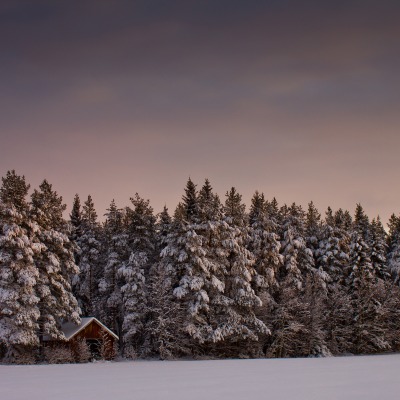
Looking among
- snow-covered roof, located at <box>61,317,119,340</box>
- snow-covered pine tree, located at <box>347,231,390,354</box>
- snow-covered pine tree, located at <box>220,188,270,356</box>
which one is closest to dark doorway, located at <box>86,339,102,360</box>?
snow-covered roof, located at <box>61,317,119,340</box>

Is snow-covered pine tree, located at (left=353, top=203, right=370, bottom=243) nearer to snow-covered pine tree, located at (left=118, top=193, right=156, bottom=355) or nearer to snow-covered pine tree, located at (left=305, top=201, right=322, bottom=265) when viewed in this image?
snow-covered pine tree, located at (left=305, top=201, right=322, bottom=265)

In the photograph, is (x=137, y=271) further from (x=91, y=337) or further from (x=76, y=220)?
(x=76, y=220)

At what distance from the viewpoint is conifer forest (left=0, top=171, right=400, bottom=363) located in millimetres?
43906

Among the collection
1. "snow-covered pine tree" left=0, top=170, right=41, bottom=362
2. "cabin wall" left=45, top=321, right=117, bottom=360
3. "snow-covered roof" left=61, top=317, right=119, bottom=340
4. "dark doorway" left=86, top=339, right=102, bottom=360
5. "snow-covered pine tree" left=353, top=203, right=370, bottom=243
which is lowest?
"dark doorway" left=86, top=339, right=102, bottom=360

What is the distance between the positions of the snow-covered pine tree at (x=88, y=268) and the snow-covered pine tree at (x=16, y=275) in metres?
13.1

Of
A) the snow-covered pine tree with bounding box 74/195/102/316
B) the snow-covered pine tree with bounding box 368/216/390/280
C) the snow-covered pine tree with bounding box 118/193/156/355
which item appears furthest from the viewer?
the snow-covered pine tree with bounding box 368/216/390/280

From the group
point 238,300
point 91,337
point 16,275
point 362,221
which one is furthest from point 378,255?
point 16,275

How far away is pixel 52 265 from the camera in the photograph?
45469 mm

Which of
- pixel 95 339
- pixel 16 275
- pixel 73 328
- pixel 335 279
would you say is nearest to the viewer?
pixel 16 275

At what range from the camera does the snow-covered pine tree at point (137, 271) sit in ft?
166

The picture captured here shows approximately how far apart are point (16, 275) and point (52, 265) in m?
3.76

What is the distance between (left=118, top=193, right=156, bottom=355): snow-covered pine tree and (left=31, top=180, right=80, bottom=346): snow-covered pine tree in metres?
5.36

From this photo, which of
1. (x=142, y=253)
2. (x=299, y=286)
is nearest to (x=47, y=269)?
(x=142, y=253)

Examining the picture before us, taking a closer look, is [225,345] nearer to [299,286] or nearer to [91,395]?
[299,286]
